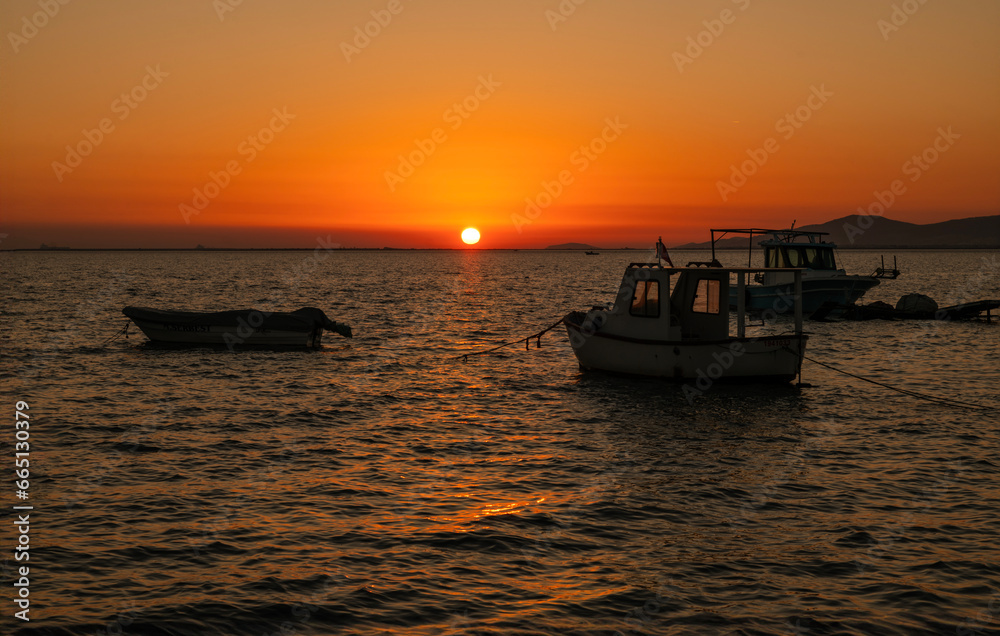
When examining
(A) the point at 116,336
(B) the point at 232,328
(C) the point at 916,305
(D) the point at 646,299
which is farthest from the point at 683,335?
(C) the point at 916,305

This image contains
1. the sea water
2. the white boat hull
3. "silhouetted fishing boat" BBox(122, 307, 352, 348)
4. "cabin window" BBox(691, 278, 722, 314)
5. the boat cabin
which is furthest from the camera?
"silhouetted fishing boat" BBox(122, 307, 352, 348)

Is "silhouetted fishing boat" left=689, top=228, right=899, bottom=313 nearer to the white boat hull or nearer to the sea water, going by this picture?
the sea water

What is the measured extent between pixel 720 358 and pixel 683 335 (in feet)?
7.53

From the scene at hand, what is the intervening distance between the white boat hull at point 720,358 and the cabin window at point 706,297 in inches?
83.9

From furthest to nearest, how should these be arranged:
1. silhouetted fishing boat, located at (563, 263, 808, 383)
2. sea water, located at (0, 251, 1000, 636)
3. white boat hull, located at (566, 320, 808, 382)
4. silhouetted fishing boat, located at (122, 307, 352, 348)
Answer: silhouetted fishing boat, located at (122, 307, 352, 348) < silhouetted fishing boat, located at (563, 263, 808, 383) < white boat hull, located at (566, 320, 808, 382) < sea water, located at (0, 251, 1000, 636)

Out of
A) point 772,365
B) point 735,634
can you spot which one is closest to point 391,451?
point 735,634

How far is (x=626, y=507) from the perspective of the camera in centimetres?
1238

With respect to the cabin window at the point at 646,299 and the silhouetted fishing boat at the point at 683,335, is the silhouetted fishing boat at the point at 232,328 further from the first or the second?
the cabin window at the point at 646,299

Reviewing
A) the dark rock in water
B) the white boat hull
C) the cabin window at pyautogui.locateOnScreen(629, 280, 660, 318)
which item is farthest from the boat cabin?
the dark rock in water

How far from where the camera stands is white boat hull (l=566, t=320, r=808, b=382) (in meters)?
22.3

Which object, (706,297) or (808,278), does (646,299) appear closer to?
(706,297)

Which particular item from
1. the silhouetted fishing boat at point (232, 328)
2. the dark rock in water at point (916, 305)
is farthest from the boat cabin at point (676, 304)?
the dark rock in water at point (916, 305)

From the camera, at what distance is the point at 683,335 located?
24.5 meters

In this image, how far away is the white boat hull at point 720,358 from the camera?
2231 cm
